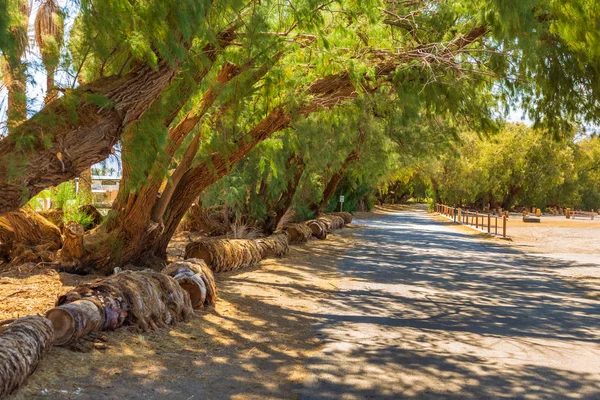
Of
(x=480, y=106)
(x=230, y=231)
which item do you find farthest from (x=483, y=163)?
(x=480, y=106)

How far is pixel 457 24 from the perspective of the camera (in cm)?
1227

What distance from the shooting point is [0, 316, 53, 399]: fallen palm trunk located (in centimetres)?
525

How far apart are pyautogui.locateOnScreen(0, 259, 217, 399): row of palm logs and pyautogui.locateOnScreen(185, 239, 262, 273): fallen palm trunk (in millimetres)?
3461

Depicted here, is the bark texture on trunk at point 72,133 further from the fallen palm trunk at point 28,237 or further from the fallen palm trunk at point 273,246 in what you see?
the fallen palm trunk at point 273,246

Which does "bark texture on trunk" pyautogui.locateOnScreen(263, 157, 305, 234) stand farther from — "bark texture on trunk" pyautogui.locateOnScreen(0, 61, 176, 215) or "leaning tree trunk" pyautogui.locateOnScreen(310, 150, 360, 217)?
"bark texture on trunk" pyautogui.locateOnScreen(0, 61, 176, 215)

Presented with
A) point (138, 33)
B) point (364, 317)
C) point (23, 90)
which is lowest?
point (364, 317)

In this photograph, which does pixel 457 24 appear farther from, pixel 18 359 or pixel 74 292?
pixel 18 359

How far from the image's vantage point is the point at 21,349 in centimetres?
562

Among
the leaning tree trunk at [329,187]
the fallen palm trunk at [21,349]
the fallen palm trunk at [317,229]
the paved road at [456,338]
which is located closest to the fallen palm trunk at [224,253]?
the paved road at [456,338]

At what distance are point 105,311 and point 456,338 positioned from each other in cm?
406

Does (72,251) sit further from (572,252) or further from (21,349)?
(572,252)

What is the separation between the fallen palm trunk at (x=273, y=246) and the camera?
1806cm

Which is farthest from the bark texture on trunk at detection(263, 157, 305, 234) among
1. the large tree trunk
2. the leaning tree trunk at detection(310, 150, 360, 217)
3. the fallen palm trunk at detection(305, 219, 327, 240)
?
the large tree trunk

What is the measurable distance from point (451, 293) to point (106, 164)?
7.12 meters
